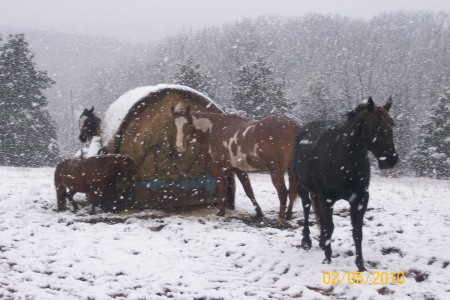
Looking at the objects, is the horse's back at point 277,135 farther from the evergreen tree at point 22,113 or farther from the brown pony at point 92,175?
the evergreen tree at point 22,113

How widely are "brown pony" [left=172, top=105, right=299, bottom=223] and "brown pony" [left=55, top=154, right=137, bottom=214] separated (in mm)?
1387

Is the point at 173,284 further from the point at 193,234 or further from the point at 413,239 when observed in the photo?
the point at 413,239

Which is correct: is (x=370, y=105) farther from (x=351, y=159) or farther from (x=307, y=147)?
(x=307, y=147)

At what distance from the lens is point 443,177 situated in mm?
30578

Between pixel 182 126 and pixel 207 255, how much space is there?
3.64 metres

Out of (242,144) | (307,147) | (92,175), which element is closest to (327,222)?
(307,147)

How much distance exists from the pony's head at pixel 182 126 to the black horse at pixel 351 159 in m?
3.82

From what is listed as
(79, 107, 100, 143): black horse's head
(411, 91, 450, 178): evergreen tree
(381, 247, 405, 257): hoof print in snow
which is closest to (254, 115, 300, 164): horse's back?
(381, 247, 405, 257): hoof print in snow

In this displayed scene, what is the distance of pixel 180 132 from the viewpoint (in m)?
9.36

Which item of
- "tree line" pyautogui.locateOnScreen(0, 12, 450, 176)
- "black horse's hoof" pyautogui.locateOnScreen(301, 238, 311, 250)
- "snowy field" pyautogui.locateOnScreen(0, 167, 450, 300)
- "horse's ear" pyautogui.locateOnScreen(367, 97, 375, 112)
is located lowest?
"snowy field" pyautogui.locateOnScreen(0, 167, 450, 300)

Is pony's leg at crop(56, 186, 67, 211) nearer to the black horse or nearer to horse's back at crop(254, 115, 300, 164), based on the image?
horse's back at crop(254, 115, 300, 164)

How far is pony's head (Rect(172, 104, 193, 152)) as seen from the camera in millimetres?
9320


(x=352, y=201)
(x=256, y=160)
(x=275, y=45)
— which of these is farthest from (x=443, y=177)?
(x=275, y=45)

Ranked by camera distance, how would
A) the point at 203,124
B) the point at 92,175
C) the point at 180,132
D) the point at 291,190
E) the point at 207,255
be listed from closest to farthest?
the point at 207,255 < the point at 291,190 < the point at 92,175 < the point at 180,132 < the point at 203,124
